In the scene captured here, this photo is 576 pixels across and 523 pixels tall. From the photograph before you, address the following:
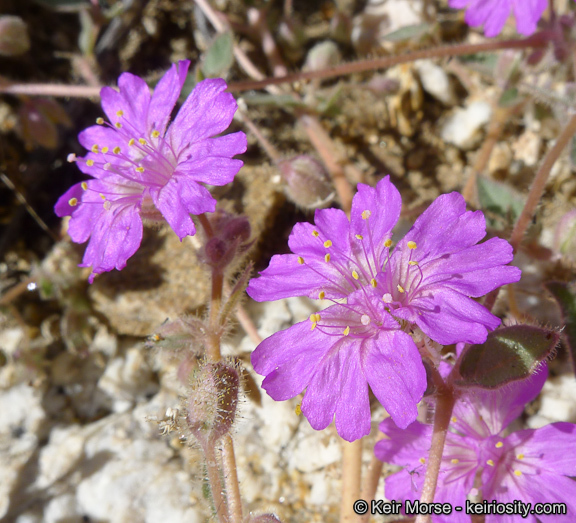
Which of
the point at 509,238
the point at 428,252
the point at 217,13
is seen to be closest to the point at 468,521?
the point at 428,252

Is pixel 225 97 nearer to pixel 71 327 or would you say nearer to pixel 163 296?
pixel 163 296

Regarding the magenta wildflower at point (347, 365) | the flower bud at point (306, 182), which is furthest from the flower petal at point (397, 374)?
the flower bud at point (306, 182)

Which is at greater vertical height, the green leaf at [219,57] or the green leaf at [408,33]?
the green leaf at [219,57]

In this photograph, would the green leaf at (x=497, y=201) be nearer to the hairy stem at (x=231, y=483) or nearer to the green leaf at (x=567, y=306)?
the green leaf at (x=567, y=306)

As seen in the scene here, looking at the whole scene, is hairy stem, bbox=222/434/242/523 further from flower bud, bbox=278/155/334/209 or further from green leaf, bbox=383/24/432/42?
green leaf, bbox=383/24/432/42

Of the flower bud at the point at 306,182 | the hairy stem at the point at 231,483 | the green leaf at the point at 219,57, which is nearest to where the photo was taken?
the hairy stem at the point at 231,483

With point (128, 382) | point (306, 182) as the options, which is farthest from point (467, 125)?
point (128, 382)
